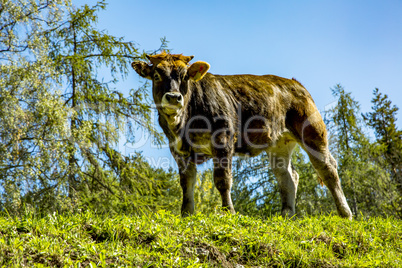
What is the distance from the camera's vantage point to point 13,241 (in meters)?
4.04

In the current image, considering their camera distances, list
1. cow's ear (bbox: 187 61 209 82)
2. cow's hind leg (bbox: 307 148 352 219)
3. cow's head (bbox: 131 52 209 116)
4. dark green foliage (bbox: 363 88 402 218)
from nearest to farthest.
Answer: cow's head (bbox: 131 52 209 116) → cow's ear (bbox: 187 61 209 82) → cow's hind leg (bbox: 307 148 352 219) → dark green foliage (bbox: 363 88 402 218)

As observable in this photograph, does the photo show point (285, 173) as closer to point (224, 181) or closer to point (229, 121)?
point (229, 121)

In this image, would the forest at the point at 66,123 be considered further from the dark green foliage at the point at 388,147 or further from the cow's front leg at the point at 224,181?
the dark green foliage at the point at 388,147

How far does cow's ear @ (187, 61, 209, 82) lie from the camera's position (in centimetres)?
730

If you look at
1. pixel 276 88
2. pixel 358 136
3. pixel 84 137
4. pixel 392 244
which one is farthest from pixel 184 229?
pixel 358 136

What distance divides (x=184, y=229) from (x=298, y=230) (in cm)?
156

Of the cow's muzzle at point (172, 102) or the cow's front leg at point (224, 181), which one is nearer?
the cow's muzzle at point (172, 102)

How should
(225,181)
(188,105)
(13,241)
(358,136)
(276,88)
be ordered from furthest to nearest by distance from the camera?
(358,136), (276,88), (188,105), (225,181), (13,241)

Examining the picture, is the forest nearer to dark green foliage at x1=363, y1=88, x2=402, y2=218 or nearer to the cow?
the cow

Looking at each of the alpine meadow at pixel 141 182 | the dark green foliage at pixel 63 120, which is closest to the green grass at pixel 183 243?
the alpine meadow at pixel 141 182

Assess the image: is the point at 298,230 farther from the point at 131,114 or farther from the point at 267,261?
the point at 131,114

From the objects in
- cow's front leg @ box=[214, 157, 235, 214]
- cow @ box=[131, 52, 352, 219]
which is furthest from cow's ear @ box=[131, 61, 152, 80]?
cow's front leg @ box=[214, 157, 235, 214]

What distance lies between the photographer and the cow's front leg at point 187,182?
283 inches

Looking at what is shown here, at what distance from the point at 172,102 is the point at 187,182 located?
58.7 inches
